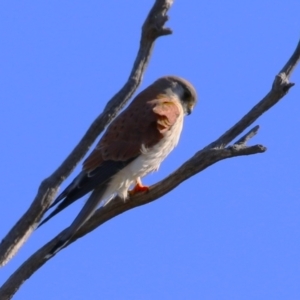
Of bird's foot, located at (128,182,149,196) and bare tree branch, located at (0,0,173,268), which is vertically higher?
bird's foot, located at (128,182,149,196)

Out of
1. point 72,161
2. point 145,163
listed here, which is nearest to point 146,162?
point 145,163

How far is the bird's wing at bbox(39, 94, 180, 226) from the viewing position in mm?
5479

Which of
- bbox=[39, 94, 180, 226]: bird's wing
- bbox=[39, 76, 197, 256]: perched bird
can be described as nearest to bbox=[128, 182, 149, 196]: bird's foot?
bbox=[39, 76, 197, 256]: perched bird

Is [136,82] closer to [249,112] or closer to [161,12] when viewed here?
[161,12]

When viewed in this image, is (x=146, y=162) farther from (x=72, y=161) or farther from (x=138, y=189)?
(x=72, y=161)

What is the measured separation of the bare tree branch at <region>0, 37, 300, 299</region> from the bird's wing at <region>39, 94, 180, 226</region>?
18.0 inches

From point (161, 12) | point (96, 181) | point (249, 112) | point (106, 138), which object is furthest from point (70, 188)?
point (161, 12)

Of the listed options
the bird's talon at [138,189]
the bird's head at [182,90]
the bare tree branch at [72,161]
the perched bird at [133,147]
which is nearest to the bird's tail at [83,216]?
the perched bird at [133,147]

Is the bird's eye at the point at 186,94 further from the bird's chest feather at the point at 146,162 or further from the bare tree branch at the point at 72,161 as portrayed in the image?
the bare tree branch at the point at 72,161

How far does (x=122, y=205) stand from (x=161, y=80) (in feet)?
6.36

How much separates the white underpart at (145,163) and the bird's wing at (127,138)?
3cm

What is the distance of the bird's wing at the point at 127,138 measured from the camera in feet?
18.0

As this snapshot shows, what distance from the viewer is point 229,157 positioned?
14.6 feet

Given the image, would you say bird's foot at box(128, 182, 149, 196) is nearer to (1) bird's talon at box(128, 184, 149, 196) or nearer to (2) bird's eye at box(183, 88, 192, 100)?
(1) bird's talon at box(128, 184, 149, 196)
